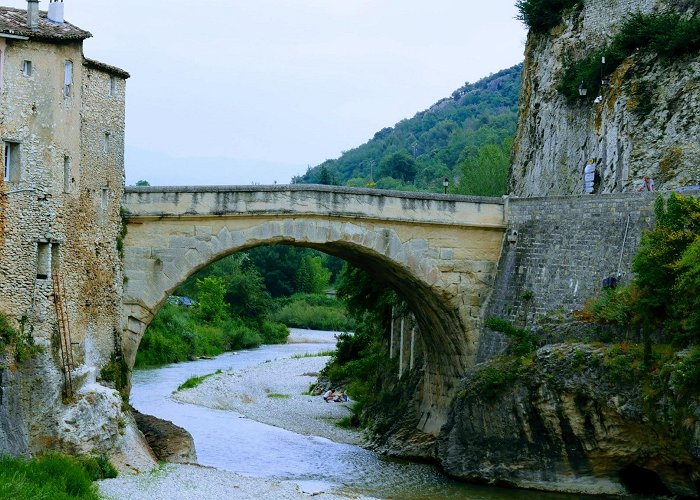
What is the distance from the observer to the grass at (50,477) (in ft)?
55.1

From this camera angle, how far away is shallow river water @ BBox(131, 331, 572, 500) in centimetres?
2275

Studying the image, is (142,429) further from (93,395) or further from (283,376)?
(283,376)

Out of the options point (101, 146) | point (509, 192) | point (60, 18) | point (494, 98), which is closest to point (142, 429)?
point (101, 146)

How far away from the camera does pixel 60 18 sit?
2111 cm

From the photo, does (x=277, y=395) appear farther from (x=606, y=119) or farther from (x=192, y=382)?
(x=606, y=119)

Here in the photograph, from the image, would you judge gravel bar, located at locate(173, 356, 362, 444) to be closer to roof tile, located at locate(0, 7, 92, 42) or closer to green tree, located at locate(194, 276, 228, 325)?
roof tile, located at locate(0, 7, 92, 42)

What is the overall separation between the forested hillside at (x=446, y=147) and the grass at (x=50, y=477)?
4075cm

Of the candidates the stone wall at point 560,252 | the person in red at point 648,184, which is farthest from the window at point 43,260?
the person in red at point 648,184

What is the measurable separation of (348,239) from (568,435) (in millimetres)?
5931

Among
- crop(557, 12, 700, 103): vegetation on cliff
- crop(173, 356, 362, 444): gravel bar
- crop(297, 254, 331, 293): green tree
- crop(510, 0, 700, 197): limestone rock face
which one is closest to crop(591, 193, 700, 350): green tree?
crop(510, 0, 700, 197): limestone rock face

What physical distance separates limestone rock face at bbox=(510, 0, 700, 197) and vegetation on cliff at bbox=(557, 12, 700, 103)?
0.90 ft

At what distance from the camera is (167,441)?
2297 centimetres

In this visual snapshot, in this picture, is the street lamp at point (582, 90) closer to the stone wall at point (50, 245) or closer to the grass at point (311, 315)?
the stone wall at point (50, 245)

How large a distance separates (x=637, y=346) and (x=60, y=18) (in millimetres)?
11944
